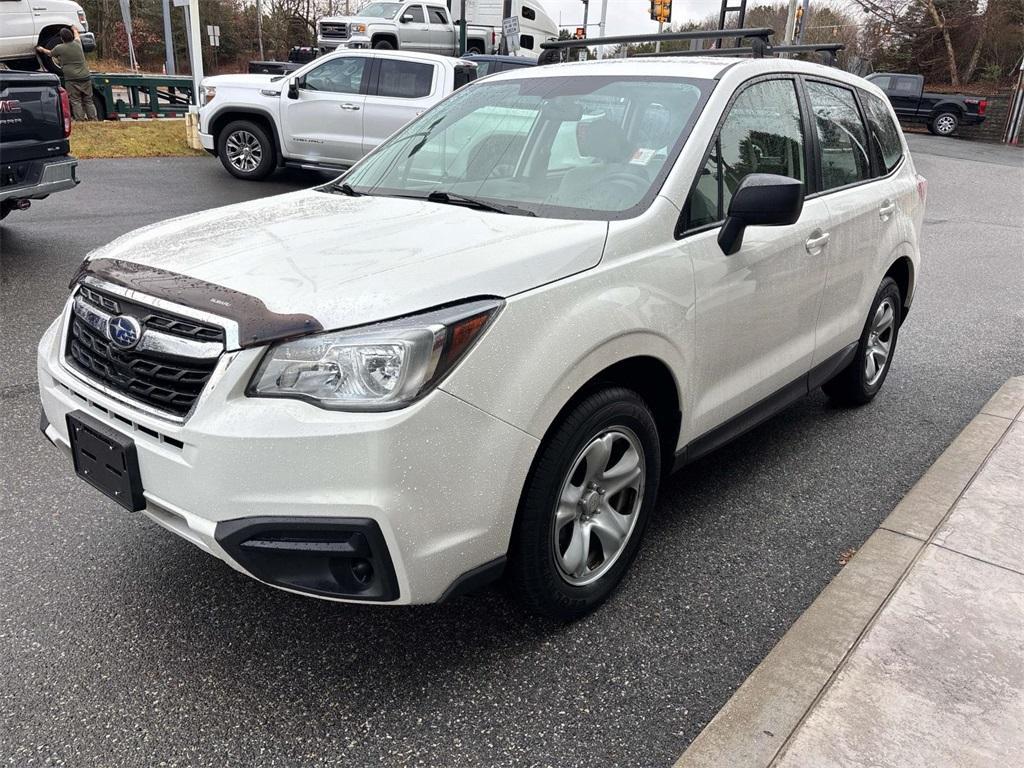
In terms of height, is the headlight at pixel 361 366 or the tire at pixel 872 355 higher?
the headlight at pixel 361 366

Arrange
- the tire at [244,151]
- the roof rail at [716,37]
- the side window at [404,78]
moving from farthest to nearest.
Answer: the tire at [244,151], the side window at [404,78], the roof rail at [716,37]

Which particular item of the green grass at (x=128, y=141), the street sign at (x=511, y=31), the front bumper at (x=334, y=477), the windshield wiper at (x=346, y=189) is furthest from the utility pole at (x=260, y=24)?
the front bumper at (x=334, y=477)

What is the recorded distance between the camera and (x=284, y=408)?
6.89ft

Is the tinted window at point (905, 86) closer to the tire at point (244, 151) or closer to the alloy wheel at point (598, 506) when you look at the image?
the tire at point (244, 151)

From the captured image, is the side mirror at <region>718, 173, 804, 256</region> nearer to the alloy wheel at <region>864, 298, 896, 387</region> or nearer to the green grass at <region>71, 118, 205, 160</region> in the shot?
the alloy wheel at <region>864, 298, 896, 387</region>

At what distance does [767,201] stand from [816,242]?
914 millimetres

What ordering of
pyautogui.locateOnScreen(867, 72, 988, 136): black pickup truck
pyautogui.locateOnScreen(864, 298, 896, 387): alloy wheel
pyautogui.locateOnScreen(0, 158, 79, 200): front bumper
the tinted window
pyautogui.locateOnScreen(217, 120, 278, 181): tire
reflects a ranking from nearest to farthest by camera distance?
1. pyautogui.locateOnScreen(864, 298, 896, 387): alloy wheel
2. pyautogui.locateOnScreen(0, 158, 79, 200): front bumper
3. pyautogui.locateOnScreen(217, 120, 278, 181): tire
4. pyautogui.locateOnScreen(867, 72, 988, 136): black pickup truck
5. the tinted window

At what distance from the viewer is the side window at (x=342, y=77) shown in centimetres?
1157

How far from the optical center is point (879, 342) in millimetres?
4828

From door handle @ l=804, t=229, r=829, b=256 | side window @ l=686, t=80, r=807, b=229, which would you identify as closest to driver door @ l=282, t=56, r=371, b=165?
side window @ l=686, t=80, r=807, b=229

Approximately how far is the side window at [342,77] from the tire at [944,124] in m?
25.3

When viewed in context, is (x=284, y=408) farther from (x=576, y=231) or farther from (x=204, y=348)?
(x=576, y=231)

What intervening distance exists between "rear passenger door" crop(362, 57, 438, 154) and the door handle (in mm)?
8642

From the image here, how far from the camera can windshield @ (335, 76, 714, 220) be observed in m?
2.96
